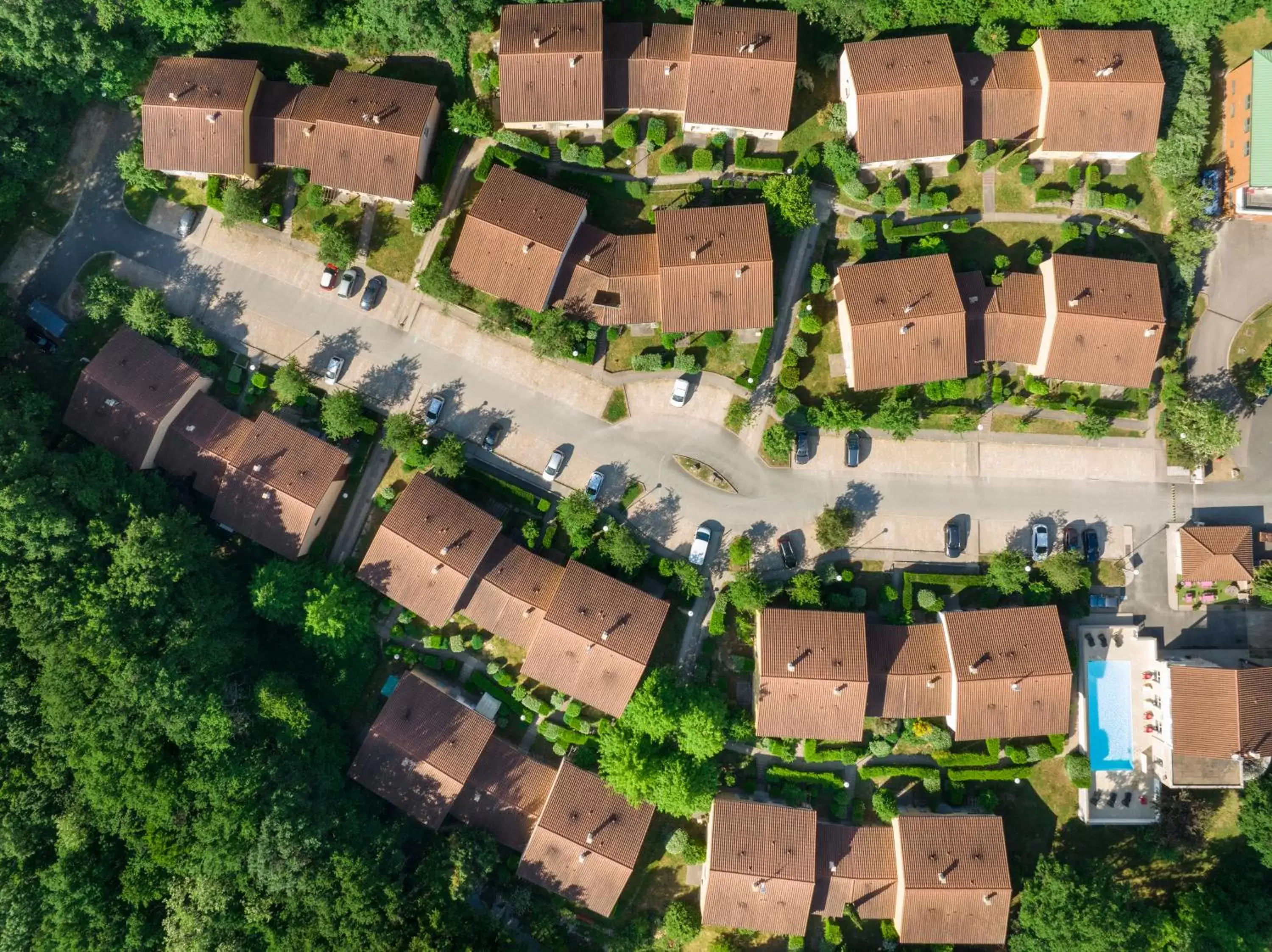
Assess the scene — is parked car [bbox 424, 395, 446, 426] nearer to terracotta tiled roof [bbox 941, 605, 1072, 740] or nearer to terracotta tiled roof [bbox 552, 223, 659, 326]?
terracotta tiled roof [bbox 552, 223, 659, 326]

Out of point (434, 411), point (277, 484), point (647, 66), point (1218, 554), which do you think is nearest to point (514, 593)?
point (434, 411)

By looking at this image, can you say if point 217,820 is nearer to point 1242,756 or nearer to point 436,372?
point 436,372

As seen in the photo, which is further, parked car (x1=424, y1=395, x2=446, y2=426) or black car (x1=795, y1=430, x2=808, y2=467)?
parked car (x1=424, y1=395, x2=446, y2=426)

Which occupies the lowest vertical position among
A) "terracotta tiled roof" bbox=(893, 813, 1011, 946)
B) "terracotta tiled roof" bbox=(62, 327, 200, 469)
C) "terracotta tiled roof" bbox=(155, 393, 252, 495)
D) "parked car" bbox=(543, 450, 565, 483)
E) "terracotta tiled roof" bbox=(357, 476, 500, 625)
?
"terracotta tiled roof" bbox=(893, 813, 1011, 946)

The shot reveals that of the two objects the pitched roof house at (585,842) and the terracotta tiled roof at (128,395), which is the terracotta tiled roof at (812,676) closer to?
the pitched roof house at (585,842)

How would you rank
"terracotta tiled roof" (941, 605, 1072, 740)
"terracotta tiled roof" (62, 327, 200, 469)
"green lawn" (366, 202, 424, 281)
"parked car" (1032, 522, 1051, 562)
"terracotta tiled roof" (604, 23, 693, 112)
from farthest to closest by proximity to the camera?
"green lawn" (366, 202, 424, 281)
"parked car" (1032, 522, 1051, 562)
"terracotta tiled roof" (604, 23, 693, 112)
"terracotta tiled roof" (62, 327, 200, 469)
"terracotta tiled roof" (941, 605, 1072, 740)

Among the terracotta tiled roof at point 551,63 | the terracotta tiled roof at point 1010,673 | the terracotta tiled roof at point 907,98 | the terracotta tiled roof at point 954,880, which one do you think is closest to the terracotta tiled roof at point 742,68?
the terracotta tiled roof at point 907,98

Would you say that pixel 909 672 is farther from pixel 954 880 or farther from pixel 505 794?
pixel 505 794

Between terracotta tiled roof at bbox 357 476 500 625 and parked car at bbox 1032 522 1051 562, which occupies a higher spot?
terracotta tiled roof at bbox 357 476 500 625

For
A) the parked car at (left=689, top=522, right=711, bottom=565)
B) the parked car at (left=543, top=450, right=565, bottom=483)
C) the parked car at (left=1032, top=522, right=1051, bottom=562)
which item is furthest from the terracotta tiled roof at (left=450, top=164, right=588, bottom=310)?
the parked car at (left=1032, top=522, right=1051, bottom=562)
